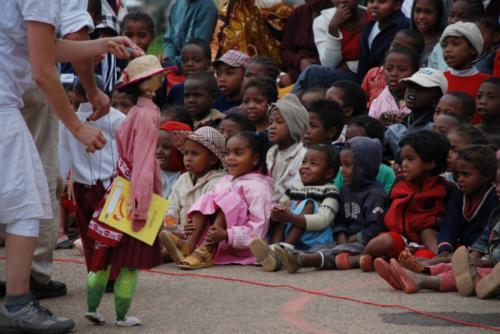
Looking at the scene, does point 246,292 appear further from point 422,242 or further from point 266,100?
point 266,100

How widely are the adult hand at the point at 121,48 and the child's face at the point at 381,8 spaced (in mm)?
4641

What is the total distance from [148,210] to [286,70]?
18.7 ft

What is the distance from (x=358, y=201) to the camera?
24.5ft

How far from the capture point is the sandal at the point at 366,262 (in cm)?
694

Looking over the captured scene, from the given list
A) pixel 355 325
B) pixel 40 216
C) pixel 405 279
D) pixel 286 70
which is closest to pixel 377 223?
pixel 405 279

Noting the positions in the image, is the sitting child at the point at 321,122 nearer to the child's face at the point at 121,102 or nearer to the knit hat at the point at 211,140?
the knit hat at the point at 211,140

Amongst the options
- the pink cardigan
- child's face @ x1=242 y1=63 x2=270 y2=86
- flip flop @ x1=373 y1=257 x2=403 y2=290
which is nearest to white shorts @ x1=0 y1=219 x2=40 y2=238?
the pink cardigan

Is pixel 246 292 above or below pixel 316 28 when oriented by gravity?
below

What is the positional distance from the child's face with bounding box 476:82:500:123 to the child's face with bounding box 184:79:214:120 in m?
2.73

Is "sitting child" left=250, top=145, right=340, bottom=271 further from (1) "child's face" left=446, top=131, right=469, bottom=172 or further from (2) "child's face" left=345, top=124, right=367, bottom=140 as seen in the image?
(1) "child's face" left=446, top=131, right=469, bottom=172

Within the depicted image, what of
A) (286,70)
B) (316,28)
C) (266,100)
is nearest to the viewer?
(266,100)

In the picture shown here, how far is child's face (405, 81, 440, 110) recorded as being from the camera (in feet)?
27.3

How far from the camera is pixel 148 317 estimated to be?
5.70m

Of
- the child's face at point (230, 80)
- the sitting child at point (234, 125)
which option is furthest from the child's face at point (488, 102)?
the child's face at point (230, 80)
